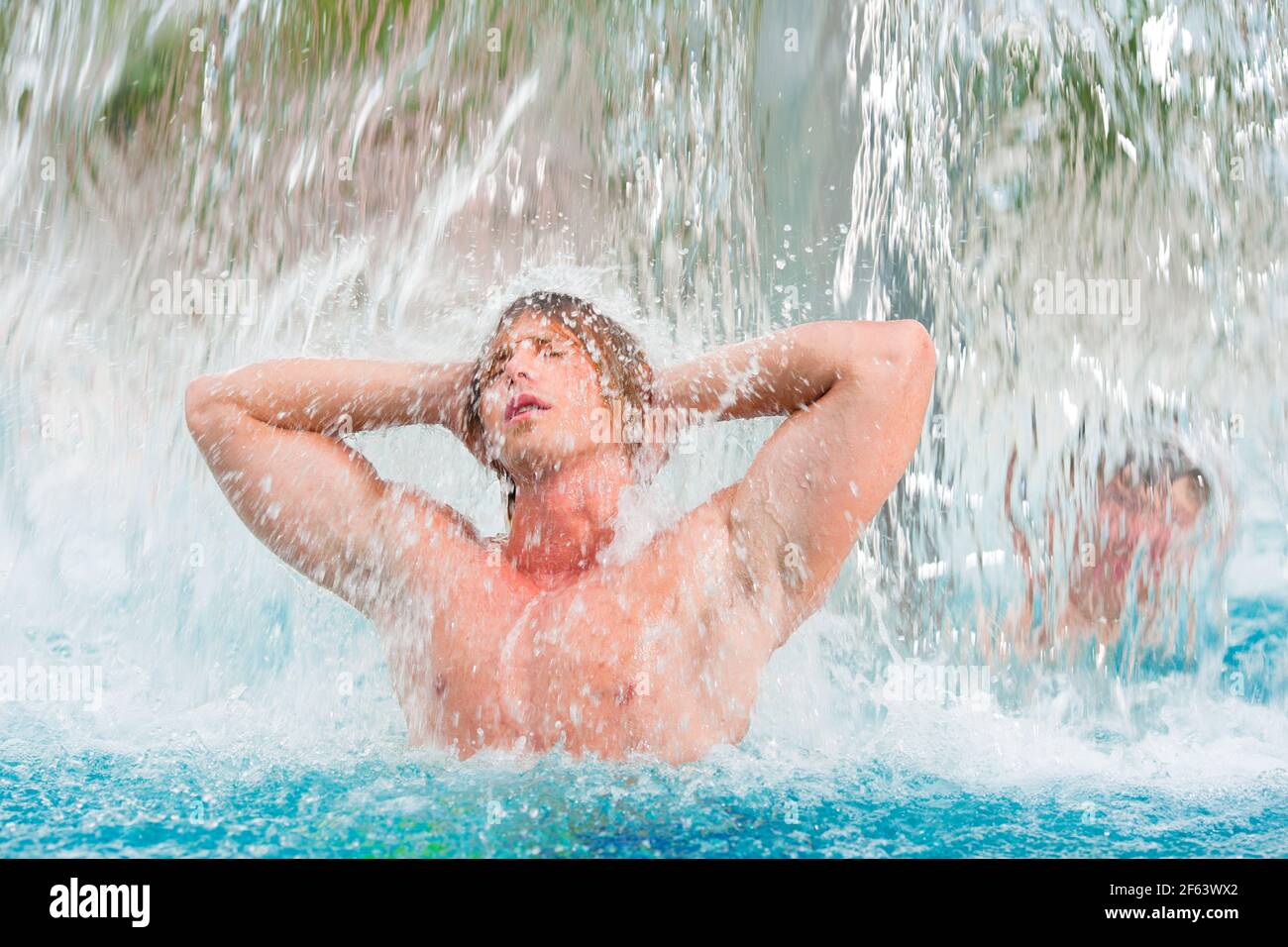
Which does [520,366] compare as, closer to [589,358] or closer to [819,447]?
[589,358]

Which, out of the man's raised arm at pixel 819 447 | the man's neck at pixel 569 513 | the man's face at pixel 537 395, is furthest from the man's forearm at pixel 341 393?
the man's raised arm at pixel 819 447

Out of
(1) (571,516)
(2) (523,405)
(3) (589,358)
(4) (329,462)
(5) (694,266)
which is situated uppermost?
(5) (694,266)

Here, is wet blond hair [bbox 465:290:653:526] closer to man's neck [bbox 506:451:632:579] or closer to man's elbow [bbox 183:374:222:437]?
man's neck [bbox 506:451:632:579]

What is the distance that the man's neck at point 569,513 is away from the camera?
234 cm

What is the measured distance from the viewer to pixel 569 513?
2355mm

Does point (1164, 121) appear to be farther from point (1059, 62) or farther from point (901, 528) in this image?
point (901, 528)

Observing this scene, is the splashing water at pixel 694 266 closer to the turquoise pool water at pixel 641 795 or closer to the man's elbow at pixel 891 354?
the turquoise pool water at pixel 641 795

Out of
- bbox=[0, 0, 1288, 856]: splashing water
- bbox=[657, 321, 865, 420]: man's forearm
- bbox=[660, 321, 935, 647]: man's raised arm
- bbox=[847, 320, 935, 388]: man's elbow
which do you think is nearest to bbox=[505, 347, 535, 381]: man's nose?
bbox=[657, 321, 865, 420]: man's forearm

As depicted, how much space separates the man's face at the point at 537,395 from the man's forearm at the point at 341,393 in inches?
5.9

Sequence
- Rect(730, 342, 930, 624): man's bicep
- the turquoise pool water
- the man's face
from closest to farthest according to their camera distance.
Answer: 1. the turquoise pool water
2. Rect(730, 342, 930, 624): man's bicep
3. the man's face

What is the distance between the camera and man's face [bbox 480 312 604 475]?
2275 mm

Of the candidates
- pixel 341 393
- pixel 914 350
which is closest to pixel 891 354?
pixel 914 350

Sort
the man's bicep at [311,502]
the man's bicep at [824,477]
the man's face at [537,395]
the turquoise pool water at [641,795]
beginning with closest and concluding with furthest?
1. the turquoise pool water at [641,795]
2. the man's bicep at [824,477]
3. the man's face at [537,395]
4. the man's bicep at [311,502]

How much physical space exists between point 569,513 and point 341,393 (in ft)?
1.93
